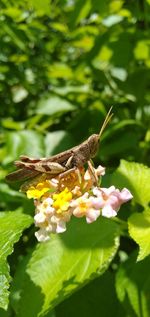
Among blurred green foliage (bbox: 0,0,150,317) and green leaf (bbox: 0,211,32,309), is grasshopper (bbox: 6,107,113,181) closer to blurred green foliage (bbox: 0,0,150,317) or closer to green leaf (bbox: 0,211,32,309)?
green leaf (bbox: 0,211,32,309)

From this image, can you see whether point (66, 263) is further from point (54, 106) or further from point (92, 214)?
point (54, 106)

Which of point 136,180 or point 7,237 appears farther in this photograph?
point 136,180

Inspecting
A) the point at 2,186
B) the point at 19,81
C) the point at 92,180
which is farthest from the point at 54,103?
the point at 92,180

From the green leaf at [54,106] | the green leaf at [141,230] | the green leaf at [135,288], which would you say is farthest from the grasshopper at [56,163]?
the green leaf at [54,106]

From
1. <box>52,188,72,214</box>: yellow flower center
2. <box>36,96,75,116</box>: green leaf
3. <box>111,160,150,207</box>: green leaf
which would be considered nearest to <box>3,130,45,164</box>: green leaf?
<box>36,96,75,116</box>: green leaf

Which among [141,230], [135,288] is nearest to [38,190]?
[141,230]

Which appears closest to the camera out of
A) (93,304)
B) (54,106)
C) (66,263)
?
(66,263)
